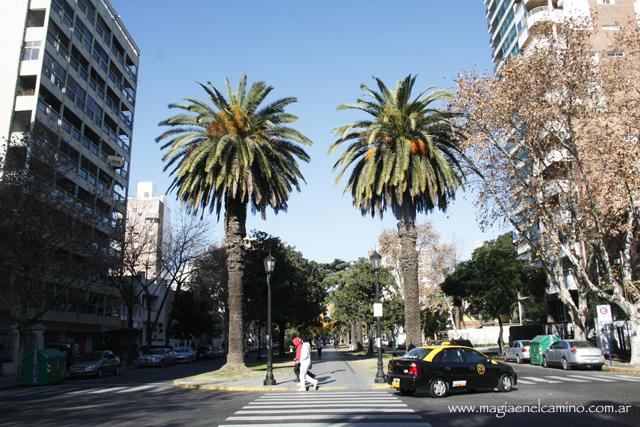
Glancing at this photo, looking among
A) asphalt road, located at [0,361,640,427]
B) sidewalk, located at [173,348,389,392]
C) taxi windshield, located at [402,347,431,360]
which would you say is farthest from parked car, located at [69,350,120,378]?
taxi windshield, located at [402,347,431,360]

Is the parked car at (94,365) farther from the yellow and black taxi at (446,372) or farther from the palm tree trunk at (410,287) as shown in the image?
the yellow and black taxi at (446,372)

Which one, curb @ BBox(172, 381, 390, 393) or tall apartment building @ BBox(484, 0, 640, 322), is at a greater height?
tall apartment building @ BBox(484, 0, 640, 322)

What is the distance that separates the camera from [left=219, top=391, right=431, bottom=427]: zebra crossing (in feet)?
34.2

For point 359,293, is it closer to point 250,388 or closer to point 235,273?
point 235,273

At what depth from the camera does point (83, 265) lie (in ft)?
96.8

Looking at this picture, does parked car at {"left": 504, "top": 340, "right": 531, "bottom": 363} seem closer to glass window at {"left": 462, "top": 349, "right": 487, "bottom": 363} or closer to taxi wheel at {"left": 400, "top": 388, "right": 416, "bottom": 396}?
glass window at {"left": 462, "top": 349, "right": 487, "bottom": 363}

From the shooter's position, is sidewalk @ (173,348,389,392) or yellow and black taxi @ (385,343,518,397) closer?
yellow and black taxi @ (385,343,518,397)

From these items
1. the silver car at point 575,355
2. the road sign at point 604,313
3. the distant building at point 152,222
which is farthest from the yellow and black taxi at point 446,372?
the distant building at point 152,222

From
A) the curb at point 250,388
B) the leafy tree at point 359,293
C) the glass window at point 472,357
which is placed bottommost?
the curb at point 250,388

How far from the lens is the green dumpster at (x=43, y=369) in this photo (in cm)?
2505

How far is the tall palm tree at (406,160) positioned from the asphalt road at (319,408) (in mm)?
9839

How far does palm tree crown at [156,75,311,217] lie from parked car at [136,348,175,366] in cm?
2054

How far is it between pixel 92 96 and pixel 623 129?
45703 millimetres

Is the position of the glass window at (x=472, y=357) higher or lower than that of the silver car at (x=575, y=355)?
higher
